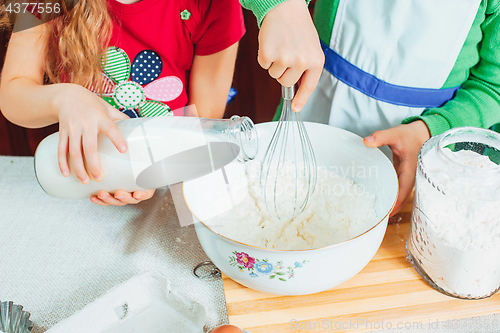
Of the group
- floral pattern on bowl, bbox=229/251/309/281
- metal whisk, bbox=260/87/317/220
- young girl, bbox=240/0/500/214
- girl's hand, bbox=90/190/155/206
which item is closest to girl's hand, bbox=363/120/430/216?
young girl, bbox=240/0/500/214

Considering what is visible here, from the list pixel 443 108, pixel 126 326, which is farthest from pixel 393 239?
pixel 126 326

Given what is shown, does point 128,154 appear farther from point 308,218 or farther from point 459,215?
point 459,215

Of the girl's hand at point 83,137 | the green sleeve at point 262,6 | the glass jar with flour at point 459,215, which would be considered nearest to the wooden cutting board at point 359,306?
the glass jar with flour at point 459,215

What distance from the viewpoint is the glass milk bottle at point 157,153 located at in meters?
0.54

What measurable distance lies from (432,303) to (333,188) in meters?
0.22

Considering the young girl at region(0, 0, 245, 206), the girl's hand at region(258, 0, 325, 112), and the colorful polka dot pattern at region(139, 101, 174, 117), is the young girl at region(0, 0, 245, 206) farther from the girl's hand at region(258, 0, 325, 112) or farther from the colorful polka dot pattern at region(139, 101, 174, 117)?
the girl's hand at region(258, 0, 325, 112)

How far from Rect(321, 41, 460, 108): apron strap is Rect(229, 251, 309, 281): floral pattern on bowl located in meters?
0.39

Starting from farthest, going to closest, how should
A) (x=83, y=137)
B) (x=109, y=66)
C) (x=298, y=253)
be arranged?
(x=109, y=66) → (x=83, y=137) → (x=298, y=253)

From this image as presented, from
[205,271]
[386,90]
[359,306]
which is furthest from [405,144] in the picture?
[205,271]

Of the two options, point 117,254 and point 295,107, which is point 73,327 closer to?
point 117,254

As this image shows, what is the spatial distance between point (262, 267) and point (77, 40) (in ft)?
1.80

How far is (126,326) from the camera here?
48 centimetres

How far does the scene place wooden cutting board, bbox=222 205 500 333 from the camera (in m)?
0.47

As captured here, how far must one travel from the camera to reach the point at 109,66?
77 cm
